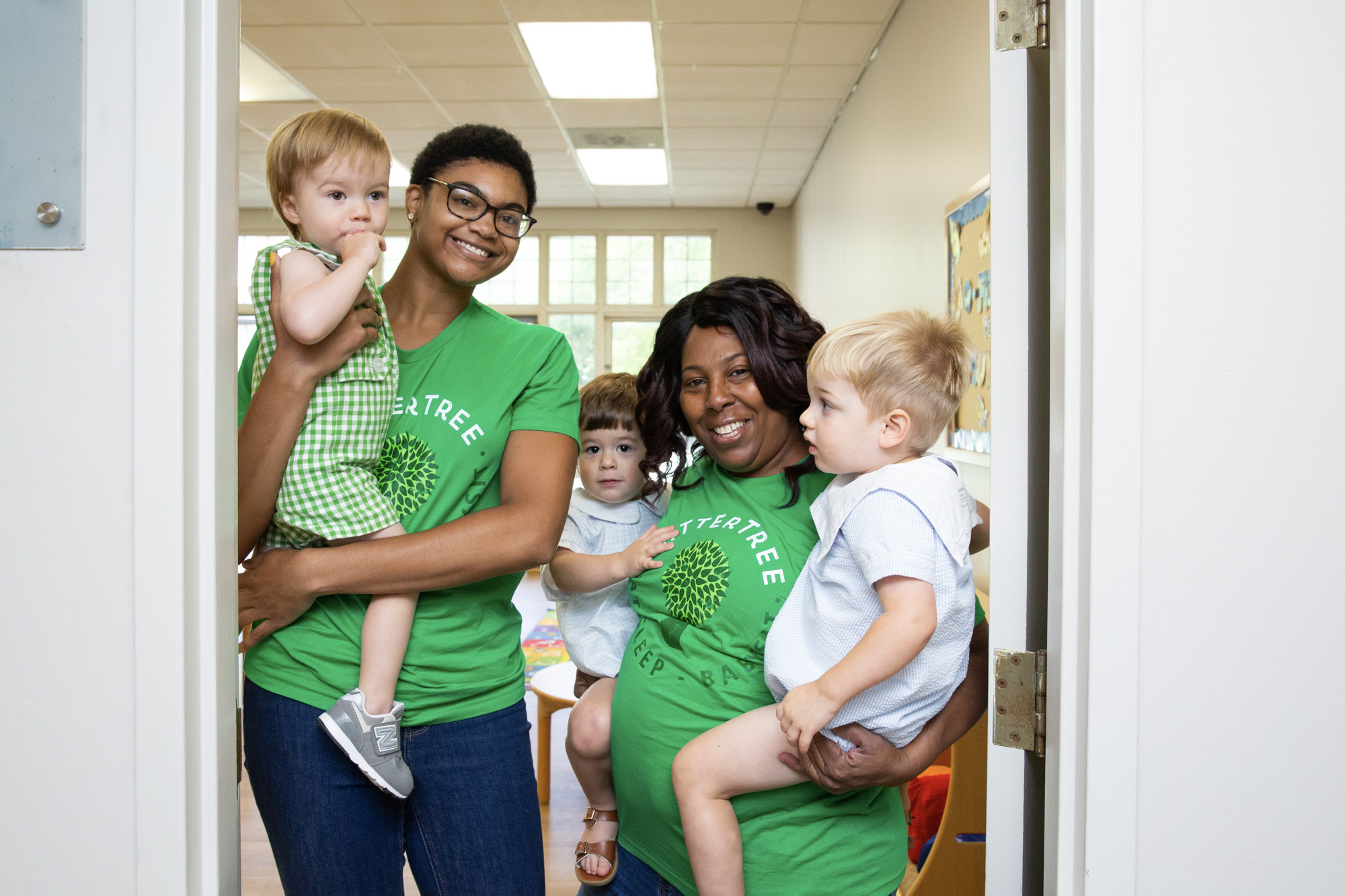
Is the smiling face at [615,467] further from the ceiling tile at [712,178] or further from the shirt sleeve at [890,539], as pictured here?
the ceiling tile at [712,178]

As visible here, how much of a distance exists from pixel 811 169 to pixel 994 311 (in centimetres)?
714

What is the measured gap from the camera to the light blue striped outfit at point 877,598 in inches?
43.8

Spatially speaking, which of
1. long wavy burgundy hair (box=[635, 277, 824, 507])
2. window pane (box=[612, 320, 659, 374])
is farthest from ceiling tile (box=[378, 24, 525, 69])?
window pane (box=[612, 320, 659, 374])

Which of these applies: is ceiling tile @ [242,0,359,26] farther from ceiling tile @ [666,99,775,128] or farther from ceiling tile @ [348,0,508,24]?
ceiling tile @ [666,99,775,128]

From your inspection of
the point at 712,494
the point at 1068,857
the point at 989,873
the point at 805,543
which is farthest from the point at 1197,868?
the point at 712,494

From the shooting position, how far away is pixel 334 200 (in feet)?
4.53

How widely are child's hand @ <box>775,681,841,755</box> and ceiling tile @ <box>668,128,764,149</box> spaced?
609cm

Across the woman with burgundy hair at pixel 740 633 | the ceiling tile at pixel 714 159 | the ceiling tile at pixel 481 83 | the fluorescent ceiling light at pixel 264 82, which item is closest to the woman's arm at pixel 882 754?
the woman with burgundy hair at pixel 740 633

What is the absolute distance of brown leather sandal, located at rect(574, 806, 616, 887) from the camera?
145 centimetres

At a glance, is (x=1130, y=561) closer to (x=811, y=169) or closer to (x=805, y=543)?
(x=805, y=543)

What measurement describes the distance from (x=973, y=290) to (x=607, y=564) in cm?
224

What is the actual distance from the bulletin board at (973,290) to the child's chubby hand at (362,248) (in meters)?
2.11

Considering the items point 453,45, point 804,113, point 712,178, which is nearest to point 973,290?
point 453,45

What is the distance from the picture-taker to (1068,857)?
893mm
